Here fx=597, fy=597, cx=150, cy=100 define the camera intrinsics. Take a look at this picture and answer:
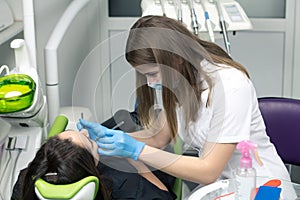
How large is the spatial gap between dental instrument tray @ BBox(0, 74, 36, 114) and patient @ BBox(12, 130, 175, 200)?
0.67 feet

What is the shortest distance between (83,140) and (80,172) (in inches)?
4.7

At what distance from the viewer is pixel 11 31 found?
2.26m

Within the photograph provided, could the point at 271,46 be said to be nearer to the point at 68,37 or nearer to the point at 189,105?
the point at 68,37

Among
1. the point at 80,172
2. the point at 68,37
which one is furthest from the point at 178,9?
the point at 80,172

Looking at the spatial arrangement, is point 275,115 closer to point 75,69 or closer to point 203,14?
point 203,14

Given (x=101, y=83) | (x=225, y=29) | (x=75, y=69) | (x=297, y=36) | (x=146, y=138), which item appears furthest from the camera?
(x=297, y=36)

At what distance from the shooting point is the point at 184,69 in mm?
1748

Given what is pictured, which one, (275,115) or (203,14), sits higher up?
(203,14)

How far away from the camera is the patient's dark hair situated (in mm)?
1619

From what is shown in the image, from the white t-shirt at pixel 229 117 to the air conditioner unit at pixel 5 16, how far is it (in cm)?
80

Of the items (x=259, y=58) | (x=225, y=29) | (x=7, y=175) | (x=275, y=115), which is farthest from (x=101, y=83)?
(x=259, y=58)

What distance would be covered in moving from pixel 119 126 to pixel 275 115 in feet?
1.87

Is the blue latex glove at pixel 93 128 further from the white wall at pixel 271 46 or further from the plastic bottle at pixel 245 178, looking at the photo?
the white wall at pixel 271 46

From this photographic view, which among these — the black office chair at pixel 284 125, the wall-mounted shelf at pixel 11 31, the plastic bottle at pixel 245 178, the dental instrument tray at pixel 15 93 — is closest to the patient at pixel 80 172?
the dental instrument tray at pixel 15 93
